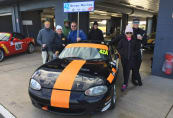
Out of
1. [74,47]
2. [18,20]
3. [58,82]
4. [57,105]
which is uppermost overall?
[18,20]

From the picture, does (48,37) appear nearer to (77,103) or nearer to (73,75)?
(73,75)

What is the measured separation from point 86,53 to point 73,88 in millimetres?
1279

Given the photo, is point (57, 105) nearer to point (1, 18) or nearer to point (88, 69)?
point (88, 69)

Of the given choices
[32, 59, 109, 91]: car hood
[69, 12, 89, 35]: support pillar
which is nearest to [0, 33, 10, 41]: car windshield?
[69, 12, 89, 35]: support pillar

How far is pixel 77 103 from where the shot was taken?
7.27 feet

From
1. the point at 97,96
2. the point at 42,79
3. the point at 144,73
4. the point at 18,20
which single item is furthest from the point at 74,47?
the point at 18,20

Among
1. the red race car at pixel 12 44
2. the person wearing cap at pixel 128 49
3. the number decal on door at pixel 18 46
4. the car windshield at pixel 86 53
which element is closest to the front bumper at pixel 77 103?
the car windshield at pixel 86 53

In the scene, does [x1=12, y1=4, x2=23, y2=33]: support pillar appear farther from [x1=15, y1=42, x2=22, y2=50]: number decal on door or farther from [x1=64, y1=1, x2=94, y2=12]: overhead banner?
[x1=64, y1=1, x2=94, y2=12]: overhead banner

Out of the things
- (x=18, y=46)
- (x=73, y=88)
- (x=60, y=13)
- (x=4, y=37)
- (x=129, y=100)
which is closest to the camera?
(x=73, y=88)

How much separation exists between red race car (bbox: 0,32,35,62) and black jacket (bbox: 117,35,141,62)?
5.73 m

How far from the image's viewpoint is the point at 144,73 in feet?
17.2

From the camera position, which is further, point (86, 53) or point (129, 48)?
point (129, 48)

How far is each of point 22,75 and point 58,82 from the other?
298cm

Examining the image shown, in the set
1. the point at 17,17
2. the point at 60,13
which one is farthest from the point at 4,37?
the point at 17,17
